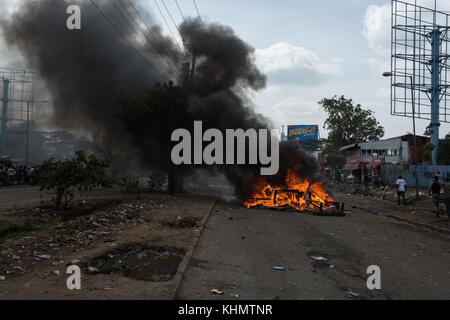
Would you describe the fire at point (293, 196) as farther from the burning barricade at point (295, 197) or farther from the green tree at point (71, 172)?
the green tree at point (71, 172)

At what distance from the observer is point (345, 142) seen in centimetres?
6444

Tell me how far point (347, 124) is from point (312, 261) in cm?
5793

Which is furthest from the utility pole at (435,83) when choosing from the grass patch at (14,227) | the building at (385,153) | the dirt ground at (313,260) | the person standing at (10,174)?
the grass patch at (14,227)

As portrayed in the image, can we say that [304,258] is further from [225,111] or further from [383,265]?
[225,111]

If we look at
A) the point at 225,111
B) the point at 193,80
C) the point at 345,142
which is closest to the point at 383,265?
the point at 225,111

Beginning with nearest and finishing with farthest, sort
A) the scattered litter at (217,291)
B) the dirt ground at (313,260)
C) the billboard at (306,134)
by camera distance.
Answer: the scattered litter at (217,291), the dirt ground at (313,260), the billboard at (306,134)

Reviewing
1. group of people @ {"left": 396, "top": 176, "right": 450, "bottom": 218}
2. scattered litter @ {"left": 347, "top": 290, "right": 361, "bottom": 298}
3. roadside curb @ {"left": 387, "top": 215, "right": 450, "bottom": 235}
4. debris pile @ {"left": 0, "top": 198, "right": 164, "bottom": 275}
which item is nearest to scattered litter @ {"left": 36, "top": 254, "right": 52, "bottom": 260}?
debris pile @ {"left": 0, "top": 198, "right": 164, "bottom": 275}

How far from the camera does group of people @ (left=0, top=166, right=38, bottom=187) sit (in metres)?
25.8

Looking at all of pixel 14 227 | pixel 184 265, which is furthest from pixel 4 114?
pixel 184 265

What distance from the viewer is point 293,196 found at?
739 inches

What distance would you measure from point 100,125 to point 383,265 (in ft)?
65.4

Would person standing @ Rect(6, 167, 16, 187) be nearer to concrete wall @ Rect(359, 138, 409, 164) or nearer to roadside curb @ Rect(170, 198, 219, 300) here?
roadside curb @ Rect(170, 198, 219, 300)

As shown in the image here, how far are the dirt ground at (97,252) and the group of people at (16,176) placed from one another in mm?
12787

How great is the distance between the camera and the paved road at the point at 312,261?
6.39 metres
